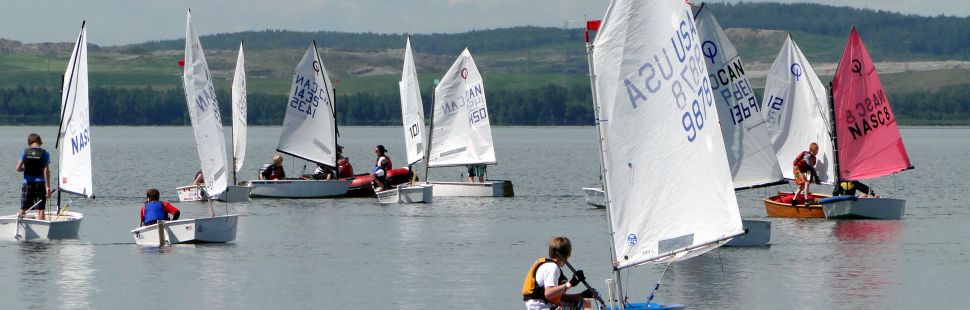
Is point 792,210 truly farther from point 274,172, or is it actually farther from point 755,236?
point 274,172

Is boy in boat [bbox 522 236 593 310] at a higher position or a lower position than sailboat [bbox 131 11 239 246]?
lower

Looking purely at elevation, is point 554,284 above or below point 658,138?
below

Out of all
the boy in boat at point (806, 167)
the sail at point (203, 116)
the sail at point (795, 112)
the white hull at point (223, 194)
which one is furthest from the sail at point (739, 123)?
the white hull at point (223, 194)

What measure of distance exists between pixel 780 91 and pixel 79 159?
807 inches

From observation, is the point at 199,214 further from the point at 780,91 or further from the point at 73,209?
the point at 780,91

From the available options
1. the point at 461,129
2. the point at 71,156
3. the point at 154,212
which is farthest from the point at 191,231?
the point at 461,129

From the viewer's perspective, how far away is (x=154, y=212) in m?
35.0

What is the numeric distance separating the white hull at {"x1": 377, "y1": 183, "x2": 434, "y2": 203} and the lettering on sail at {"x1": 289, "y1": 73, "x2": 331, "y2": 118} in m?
5.40

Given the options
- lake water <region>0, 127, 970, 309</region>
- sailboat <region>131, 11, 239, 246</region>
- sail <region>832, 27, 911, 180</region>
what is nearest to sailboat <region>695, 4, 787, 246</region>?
lake water <region>0, 127, 970, 309</region>

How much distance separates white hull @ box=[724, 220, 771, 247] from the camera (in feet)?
118

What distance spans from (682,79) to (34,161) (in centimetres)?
1901

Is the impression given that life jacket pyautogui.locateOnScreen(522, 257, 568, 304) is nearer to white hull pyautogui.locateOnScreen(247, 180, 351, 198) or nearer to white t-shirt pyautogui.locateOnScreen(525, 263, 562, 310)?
white t-shirt pyautogui.locateOnScreen(525, 263, 562, 310)

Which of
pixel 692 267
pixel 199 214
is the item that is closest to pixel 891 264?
pixel 692 267

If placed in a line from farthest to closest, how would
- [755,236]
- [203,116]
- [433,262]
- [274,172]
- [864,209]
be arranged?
[274,172] → [864,209] → [203,116] → [755,236] → [433,262]
